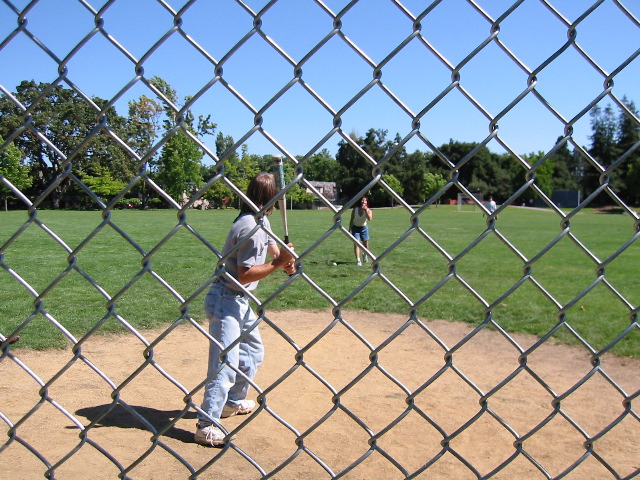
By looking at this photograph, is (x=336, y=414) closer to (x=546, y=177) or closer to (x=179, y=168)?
(x=179, y=168)

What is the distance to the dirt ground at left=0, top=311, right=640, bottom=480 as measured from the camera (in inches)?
141

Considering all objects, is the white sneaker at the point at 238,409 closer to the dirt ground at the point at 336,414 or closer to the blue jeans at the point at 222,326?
the dirt ground at the point at 336,414

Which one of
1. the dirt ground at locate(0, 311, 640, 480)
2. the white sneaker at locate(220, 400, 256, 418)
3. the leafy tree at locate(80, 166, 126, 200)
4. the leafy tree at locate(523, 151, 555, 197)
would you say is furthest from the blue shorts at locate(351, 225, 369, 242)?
the leafy tree at locate(523, 151, 555, 197)

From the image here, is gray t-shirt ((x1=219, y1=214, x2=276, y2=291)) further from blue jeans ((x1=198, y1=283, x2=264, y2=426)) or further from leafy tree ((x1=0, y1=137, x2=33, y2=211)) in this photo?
leafy tree ((x1=0, y1=137, x2=33, y2=211))

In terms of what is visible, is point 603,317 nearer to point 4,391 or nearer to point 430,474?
point 430,474

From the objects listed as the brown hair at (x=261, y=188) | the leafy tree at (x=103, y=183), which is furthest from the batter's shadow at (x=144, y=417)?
the leafy tree at (x=103, y=183)

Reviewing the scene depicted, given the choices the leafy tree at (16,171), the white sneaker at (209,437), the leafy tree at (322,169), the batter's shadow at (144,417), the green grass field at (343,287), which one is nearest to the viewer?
the white sneaker at (209,437)

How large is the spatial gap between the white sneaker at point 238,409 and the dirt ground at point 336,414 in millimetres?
72

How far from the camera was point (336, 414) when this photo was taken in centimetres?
455

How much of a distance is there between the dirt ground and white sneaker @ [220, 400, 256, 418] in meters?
0.07

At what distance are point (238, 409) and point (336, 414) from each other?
0.78 metres

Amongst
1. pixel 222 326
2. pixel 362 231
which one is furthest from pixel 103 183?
pixel 222 326

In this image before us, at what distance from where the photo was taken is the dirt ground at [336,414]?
11.7ft

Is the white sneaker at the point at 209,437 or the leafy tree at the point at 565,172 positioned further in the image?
the leafy tree at the point at 565,172
